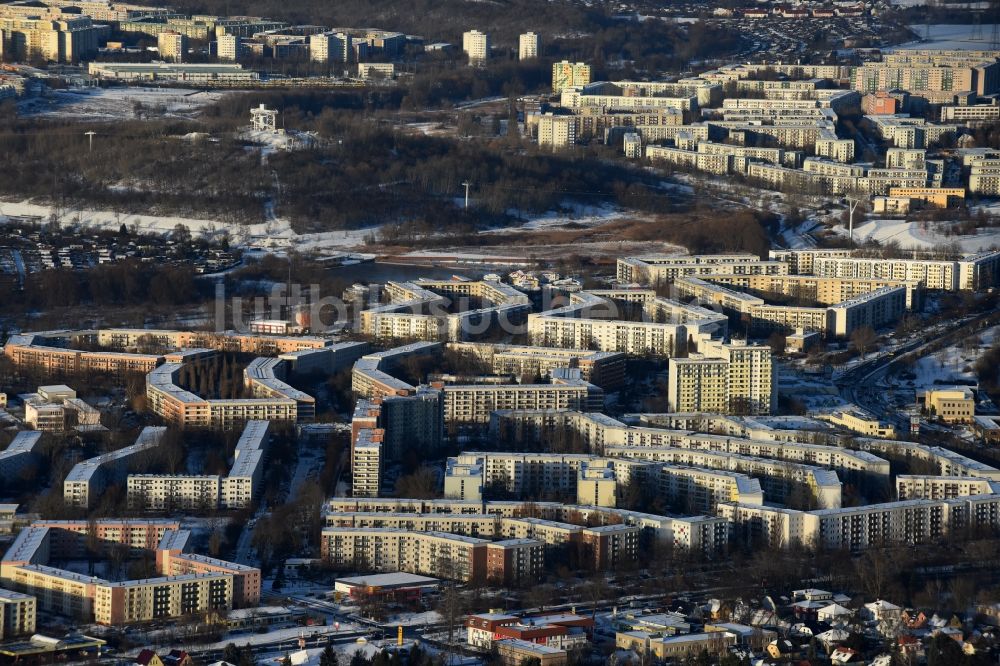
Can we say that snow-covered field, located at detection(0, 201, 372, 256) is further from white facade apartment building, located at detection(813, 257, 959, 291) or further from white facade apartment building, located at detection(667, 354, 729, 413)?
white facade apartment building, located at detection(667, 354, 729, 413)

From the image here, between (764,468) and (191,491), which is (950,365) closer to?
(764,468)

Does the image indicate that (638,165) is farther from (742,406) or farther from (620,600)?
(620,600)

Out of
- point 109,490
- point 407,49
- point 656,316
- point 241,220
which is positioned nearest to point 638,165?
point 241,220

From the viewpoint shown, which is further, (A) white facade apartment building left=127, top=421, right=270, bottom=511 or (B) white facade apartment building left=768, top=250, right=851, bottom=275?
(B) white facade apartment building left=768, top=250, right=851, bottom=275

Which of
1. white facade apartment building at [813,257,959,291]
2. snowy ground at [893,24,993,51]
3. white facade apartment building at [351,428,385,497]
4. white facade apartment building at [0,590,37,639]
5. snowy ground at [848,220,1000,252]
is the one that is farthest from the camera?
snowy ground at [893,24,993,51]

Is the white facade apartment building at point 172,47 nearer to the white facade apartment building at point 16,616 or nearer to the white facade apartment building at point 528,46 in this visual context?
the white facade apartment building at point 528,46

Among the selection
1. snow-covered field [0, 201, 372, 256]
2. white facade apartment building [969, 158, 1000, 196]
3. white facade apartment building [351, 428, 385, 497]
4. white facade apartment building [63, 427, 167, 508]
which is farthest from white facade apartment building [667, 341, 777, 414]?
white facade apartment building [969, 158, 1000, 196]

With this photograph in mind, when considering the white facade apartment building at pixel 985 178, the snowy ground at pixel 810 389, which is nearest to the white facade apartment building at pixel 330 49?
the white facade apartment building at pixel 985 178
